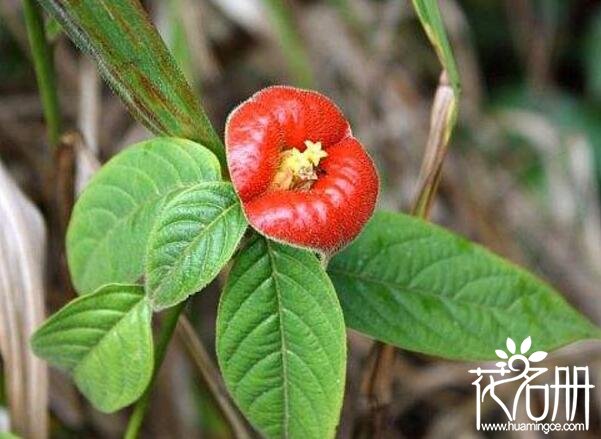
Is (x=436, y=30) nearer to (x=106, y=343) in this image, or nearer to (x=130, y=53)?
(x=130, y=53)

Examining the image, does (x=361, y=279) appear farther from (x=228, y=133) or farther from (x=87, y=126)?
(x=87, y=126)

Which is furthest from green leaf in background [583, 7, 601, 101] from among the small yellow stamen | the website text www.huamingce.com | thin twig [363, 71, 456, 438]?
the small yellow stamen

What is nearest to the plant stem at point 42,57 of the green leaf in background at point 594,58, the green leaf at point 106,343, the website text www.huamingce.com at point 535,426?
the green leaf at point 106,343

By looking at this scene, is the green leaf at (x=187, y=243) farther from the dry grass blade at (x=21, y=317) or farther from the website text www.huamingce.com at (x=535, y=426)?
the website text www.huamingce.com at (x=535, y=426)

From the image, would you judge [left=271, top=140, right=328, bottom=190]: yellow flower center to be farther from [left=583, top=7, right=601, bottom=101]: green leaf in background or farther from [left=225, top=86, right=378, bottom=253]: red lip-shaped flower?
[left=583, top=7, right=601, bottom=101]: green leaf in background

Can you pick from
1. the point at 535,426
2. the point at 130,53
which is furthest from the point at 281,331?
the point at 535,426

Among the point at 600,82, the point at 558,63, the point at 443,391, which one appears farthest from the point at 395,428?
the point at 558,63
